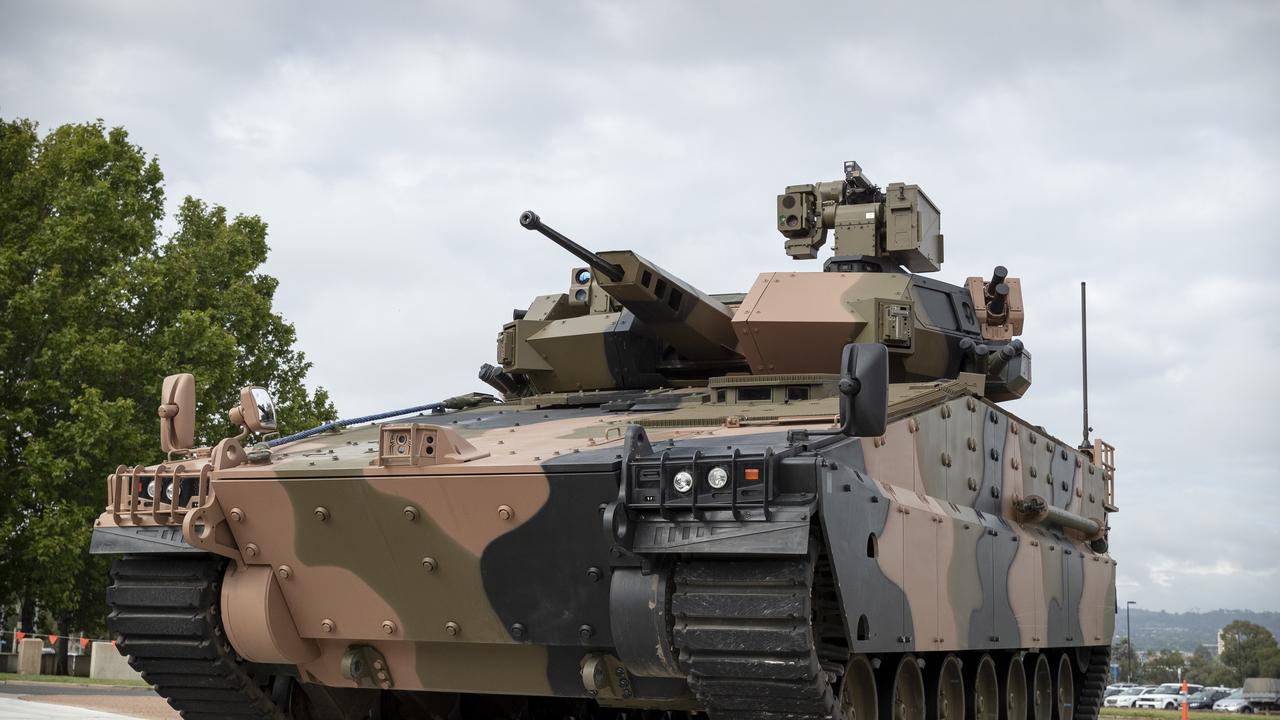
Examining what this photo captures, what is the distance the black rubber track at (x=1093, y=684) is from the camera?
52.1ft

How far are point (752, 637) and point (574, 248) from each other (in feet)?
14.0

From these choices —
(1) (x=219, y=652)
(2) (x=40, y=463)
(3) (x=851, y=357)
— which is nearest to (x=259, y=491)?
(1) (x=219, y=652)

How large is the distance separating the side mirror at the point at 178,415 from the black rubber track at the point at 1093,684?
9.74 m

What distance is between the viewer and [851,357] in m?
8.50

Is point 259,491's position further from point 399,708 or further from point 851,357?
point 851,357

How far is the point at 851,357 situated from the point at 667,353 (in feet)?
15.8

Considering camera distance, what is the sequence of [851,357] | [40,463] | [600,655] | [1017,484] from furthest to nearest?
[40,463]
[1017,484]
[600,655]
[851,357]

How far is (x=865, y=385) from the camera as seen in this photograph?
8.46m

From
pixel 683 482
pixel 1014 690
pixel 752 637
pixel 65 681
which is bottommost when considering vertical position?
pixel 65 681

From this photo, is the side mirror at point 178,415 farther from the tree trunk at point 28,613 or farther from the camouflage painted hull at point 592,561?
the tree trunk at point 28,613

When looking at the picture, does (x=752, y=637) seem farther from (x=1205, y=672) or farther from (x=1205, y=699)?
(x=1205, y=672)

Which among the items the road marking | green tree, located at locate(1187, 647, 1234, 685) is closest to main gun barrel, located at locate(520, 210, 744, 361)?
the road marking

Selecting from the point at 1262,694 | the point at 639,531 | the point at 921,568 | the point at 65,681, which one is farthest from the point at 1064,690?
the point at 1262,694

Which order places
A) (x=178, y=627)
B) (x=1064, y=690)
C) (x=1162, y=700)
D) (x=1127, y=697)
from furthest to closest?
(x=1127, y=697) → (x=1162, y=700) → (x=1064, y=690) → (x=178, y=627)
